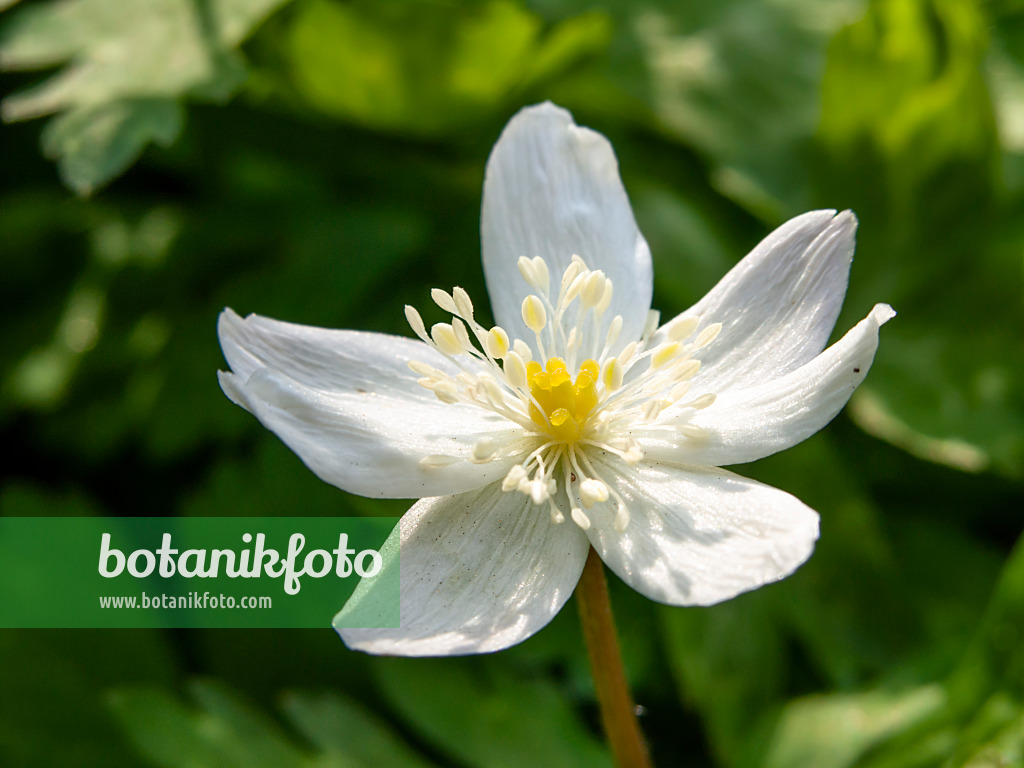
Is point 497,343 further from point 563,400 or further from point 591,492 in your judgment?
point 591,492

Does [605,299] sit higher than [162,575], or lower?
higher

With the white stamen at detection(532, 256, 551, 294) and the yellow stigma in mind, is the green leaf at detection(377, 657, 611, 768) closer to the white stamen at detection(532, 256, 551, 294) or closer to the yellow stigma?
the yellow stigma

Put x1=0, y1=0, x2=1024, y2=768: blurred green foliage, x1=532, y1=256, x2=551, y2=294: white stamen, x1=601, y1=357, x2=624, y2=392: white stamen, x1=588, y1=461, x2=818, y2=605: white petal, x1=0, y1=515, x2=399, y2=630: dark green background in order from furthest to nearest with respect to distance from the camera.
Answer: x1=0, y1=515, x2=399, y2=630: dark green background, x1=0, y1=0, x2=1024, y2=768: blurred green foliage, x1=532, y1=256, x2=551, y2=294: white stamen, x1=601, y1=357, x2=624, y2=392: white stamen, x1=588, y1=461, x2=818, y2=605: white petal

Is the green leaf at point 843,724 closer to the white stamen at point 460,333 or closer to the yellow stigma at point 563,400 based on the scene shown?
the yellow stigma at point 563,400

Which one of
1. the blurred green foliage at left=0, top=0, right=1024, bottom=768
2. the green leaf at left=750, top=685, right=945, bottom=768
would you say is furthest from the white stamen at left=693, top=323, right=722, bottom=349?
the green leaf at left=750, top=685, right=945, bottom=768

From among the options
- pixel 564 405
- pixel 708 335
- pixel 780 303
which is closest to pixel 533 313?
pixel 564 405

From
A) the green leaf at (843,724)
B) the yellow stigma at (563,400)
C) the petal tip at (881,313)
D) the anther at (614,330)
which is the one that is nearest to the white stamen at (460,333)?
the yellow stigma at (563,400)

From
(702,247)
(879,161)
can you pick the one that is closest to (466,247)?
(702,247)
